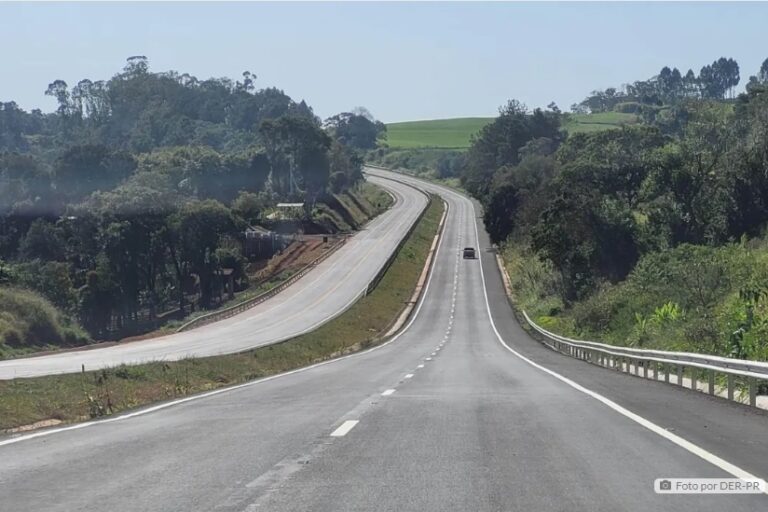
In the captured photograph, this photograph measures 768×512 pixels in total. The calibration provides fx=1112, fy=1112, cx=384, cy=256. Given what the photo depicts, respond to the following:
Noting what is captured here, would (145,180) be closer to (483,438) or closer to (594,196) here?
(594,196)

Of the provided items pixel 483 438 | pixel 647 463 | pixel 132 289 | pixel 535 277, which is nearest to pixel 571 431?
pixel 483 438

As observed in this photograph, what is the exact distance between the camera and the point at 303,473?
33.2 feet

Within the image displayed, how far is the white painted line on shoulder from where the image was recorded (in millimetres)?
13062

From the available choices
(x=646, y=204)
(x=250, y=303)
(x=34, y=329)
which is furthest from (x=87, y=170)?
(x=34, y=329)

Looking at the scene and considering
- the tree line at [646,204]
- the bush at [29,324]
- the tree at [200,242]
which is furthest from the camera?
the tree at [200,242]

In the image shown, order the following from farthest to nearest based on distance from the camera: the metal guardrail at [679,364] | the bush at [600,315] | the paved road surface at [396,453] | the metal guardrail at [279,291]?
the metal guardrail at [279,291], the bush at [600,315], the metal guardrail at [679,364], the paved road surface at [396,453]

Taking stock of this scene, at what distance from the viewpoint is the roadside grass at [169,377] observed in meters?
21.8

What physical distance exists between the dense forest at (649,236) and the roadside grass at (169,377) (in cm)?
1200

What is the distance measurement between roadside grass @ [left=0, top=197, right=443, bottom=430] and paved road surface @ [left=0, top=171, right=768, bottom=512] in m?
3.50

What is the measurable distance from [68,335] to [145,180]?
64.0 m

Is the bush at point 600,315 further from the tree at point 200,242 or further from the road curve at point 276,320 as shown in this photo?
the tree at point 200,242

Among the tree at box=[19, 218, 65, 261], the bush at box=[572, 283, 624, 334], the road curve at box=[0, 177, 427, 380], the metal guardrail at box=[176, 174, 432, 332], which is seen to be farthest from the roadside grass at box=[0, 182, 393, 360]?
the bush at box=[572, 283, 624, 334]

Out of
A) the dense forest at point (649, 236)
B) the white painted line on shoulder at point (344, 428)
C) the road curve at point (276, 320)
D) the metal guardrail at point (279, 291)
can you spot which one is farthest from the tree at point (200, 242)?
the white painted line on shoulder at point (344, 428)

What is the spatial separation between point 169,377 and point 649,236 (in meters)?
54.4
